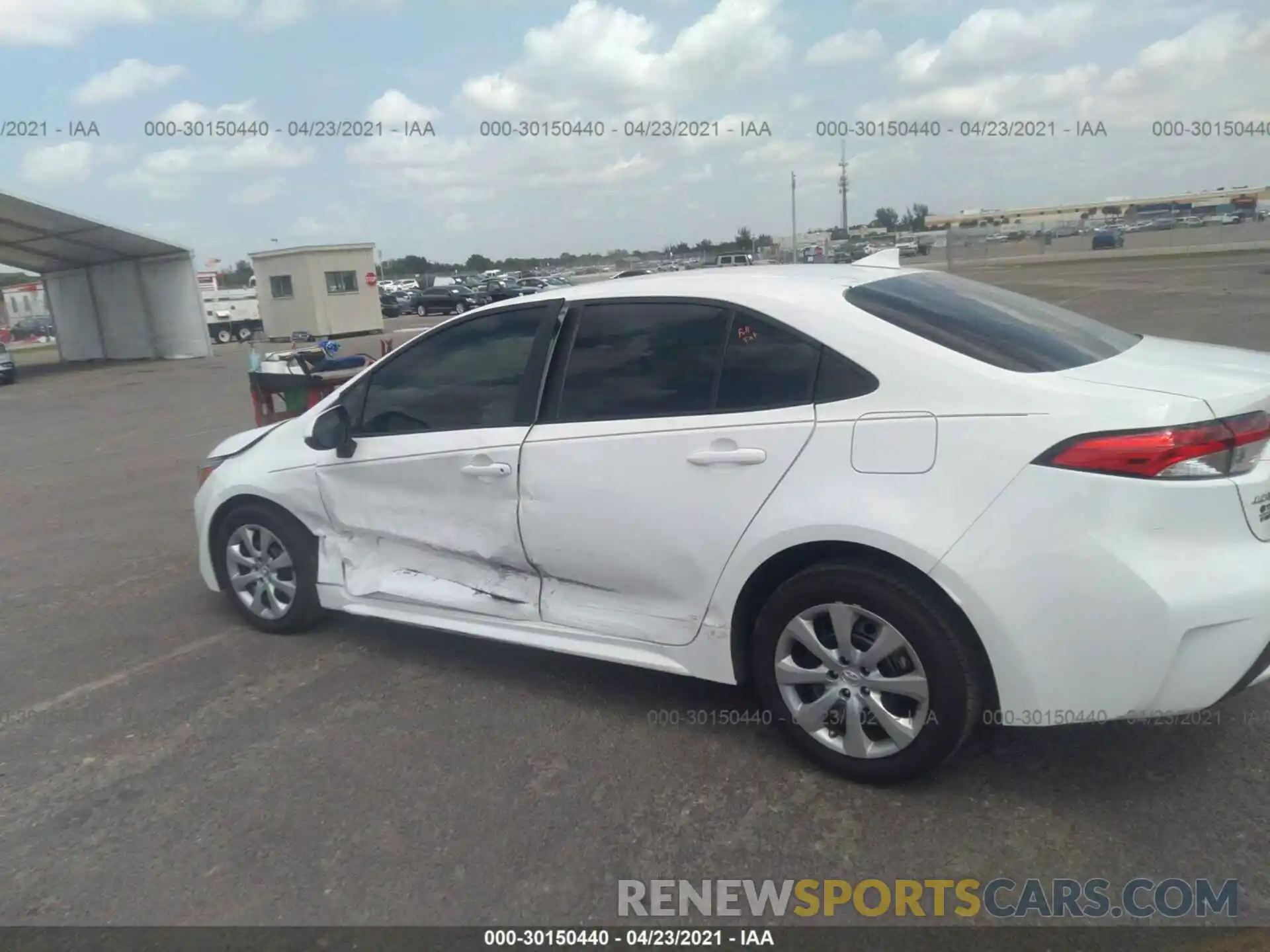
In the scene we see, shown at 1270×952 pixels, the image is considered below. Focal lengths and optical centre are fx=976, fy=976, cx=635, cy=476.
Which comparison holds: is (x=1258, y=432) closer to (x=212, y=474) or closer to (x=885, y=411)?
(x=885, y=411)

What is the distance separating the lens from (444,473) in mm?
4184

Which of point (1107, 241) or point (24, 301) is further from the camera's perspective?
point (24, 301)

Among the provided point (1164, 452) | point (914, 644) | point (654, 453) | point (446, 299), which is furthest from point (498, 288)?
point (1164, 452)

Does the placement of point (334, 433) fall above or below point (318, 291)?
below

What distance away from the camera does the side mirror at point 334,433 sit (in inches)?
177

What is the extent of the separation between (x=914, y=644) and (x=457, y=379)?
227 centimetres

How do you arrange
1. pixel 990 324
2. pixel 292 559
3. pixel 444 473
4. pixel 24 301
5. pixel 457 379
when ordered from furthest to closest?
1. pixel 24 301
2. pixel 292 559
3. pixel 457 379
4. pixel 444 473
5. pixel 990 324

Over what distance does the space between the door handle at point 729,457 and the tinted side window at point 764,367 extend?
163 millimetres

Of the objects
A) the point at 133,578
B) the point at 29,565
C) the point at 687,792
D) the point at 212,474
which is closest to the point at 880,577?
the point at 687,792

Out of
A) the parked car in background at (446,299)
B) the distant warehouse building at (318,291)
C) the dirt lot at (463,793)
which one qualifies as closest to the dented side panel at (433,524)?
the dirt lot at (463,793)

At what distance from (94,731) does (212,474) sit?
1509 millimetres

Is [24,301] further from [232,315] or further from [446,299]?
[446,299]

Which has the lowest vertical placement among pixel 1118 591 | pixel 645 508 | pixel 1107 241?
pixel 1118 591

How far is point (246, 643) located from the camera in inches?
194
